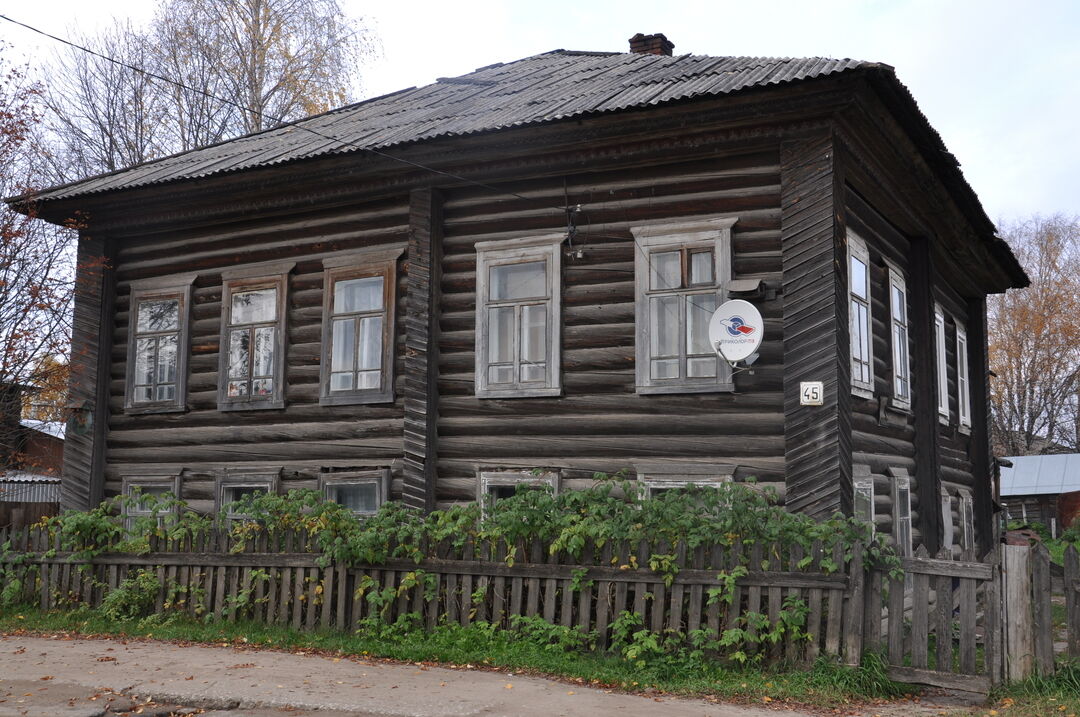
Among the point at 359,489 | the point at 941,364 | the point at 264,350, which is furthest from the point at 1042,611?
the point at 264,350

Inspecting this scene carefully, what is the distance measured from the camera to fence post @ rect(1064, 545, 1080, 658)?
716 cm

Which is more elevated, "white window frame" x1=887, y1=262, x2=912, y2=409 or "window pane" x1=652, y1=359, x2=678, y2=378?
"white window frame" x1=887, y1=262, x2=912, y2=409

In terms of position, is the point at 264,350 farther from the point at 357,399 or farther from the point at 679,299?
the point at 679,299

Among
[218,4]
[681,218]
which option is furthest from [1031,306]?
[681,218]

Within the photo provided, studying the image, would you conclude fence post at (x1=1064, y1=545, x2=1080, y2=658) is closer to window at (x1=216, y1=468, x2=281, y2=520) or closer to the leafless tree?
window at (x1=216, y1=468, x2=281, y2=520)

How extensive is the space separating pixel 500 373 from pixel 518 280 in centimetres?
106

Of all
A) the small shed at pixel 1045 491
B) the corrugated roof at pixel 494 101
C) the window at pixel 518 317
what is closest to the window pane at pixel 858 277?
the corrugated roof at pixel 494 101

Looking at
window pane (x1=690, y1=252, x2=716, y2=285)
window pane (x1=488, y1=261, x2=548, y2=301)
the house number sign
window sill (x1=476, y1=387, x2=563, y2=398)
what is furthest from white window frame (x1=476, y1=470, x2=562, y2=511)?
the house number sign

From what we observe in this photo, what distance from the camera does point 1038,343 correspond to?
4578 centimetres

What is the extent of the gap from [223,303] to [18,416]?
8.76 metres

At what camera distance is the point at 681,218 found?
34.4ft

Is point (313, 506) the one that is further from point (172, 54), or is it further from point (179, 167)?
point (172, 54)

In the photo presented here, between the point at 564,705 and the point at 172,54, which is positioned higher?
the point at 172,54

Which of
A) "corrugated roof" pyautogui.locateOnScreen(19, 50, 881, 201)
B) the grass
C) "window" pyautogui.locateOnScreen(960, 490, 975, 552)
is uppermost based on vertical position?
"corrugated roof" pyautogui.locateOnScreen(19, 50, 881, 201)
